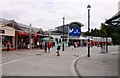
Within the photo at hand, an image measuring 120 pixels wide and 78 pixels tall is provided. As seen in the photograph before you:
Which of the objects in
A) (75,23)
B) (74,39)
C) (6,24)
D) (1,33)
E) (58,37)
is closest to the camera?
(1,33)

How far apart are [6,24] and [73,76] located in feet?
83.5

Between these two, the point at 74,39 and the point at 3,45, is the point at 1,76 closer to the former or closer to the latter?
the point at 3,45

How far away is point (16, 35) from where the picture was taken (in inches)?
1545

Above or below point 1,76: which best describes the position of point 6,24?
above

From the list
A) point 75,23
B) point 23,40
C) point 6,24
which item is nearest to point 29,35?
point 23,40

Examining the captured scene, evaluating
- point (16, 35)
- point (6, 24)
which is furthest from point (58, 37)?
point (6, 24)

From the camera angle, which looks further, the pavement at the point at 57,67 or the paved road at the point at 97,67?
the paved road at the point at 97,67

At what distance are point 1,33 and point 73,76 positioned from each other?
904 inches

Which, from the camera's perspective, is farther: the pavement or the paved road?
the paved road

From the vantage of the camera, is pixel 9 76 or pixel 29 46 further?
pixel 29 46

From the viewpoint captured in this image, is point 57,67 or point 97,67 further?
point 97,67

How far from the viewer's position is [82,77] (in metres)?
11.0

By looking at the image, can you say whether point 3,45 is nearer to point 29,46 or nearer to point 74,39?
point 29,46

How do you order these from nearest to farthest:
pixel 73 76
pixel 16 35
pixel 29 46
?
pixel 73 76 → pixel 16 35 → pixel 29 46
